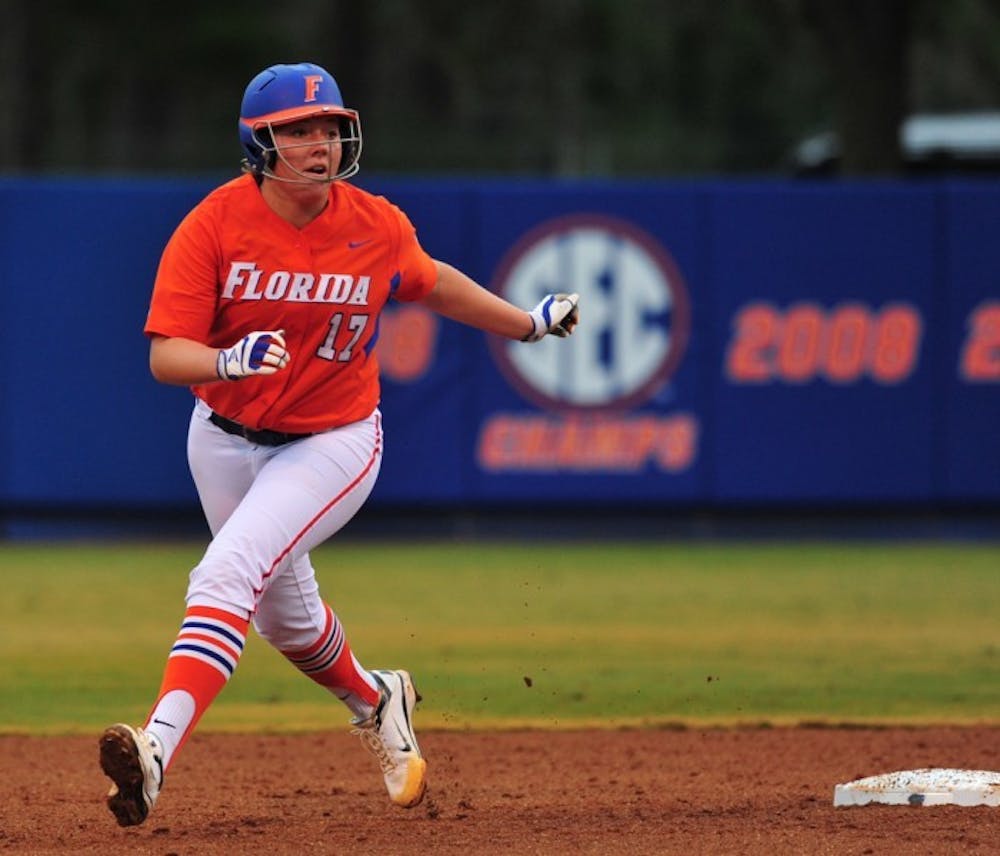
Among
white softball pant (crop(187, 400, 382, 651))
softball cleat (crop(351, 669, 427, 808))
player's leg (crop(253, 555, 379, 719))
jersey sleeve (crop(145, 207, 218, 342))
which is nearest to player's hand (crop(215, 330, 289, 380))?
jersey sleeve (crop(145, 207, 218, 342))

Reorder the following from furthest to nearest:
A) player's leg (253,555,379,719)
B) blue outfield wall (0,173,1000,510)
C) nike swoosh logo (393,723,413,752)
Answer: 1. blue outfield wall (0,173,1000,510)
2. nike swoosh logo (393,723,413,752)
3. player's leg (253,555,379,719)

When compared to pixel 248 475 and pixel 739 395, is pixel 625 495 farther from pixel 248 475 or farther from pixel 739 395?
pixel 248 475

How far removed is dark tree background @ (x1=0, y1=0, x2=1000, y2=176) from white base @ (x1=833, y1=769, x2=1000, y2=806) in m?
17.4

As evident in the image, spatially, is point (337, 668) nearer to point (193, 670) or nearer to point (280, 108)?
point (193, 670)

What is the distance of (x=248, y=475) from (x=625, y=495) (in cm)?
842

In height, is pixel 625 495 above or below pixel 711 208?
below

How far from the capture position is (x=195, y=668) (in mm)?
5281

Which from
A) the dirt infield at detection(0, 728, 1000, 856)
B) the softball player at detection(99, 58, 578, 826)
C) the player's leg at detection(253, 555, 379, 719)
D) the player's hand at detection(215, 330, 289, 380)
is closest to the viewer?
the player's hand at detection(215, 330, 289, 380)

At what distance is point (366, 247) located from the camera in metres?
5.77

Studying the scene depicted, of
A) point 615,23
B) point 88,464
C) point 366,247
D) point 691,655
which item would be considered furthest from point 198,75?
point 366,247

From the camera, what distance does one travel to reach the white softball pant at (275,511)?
5398mm

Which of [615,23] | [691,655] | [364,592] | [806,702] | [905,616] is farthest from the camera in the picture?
[615,23]

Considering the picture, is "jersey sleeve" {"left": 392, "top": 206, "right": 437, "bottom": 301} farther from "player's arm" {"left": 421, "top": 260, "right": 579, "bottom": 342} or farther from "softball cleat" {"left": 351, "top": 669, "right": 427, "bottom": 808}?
"softball cleat" {"left": 351, "top": 669, "right": 427, "bottom": 808}

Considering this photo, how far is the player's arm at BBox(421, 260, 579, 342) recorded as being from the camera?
19.8ft
